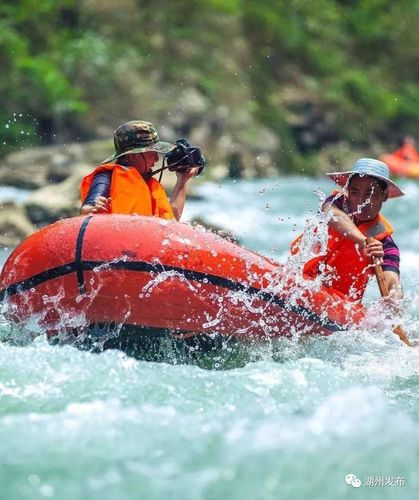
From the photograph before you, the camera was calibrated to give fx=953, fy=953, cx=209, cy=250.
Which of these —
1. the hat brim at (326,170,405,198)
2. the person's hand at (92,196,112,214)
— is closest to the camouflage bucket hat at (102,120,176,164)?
the person's hand at (92,196,112,214)

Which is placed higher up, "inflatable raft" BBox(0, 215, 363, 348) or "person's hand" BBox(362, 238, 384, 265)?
"person's hand" BBox(362, 238, 384, 265)

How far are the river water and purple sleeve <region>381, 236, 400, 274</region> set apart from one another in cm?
27

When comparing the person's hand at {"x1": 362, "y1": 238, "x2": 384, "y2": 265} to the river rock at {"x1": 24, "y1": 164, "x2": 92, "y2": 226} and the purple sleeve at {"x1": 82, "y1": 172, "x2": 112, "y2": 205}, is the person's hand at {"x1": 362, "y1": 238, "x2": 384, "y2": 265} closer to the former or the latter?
the purple sleeve at {"x1": 82, "y1": 172, "x2": 112, "y2": 205}

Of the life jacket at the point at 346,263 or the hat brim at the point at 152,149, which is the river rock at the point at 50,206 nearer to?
the hat brim at the point at 152,149

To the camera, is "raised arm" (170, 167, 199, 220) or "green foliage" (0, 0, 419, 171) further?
"green foliage" (0, 0, 419, 171)

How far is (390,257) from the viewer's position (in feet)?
17.5

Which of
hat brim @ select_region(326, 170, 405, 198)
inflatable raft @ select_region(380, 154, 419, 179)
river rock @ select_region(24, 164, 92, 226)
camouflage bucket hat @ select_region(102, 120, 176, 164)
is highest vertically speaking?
inflatable raft @ select_region(380, 154, 419, 179)

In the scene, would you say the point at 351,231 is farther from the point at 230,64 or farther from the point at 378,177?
the point at 230,64

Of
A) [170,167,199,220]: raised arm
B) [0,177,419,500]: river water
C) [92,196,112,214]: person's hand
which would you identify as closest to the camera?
[0,177,419,500]: river water

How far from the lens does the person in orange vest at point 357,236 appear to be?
525 cm

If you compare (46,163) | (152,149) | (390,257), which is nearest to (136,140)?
(152,149)

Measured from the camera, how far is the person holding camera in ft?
16.9

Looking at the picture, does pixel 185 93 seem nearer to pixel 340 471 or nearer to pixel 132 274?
pixel 132 274

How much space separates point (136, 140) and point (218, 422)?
2.03m
